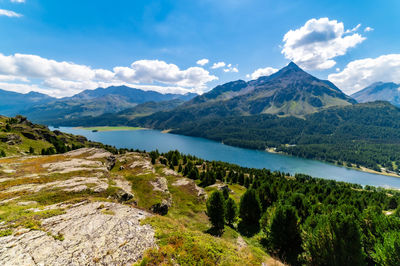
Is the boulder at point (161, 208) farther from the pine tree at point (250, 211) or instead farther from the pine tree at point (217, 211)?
the pine tree at point (250, 211)

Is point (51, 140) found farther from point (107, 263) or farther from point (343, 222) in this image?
point (343, 222)

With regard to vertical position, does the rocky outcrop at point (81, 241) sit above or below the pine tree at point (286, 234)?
above

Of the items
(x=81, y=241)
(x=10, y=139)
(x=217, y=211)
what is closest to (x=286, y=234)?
(x=217, y=211)

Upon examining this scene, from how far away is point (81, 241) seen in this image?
1330 cm

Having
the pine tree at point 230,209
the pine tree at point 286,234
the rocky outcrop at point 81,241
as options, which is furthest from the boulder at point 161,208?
the pine tree at point 286,234

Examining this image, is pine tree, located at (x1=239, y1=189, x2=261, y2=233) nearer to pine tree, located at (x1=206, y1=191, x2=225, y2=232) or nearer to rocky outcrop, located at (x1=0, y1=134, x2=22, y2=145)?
pine tree, located at (x1=206, y1=191, x2=225, y2=232)

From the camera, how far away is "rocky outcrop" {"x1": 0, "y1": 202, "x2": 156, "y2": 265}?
11.1 m

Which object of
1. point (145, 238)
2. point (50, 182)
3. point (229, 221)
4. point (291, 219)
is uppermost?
point (145, 238)

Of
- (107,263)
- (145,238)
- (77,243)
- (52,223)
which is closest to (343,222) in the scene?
(145,238)

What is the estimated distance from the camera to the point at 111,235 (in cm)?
1462

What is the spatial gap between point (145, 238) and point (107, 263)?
356 centimetres

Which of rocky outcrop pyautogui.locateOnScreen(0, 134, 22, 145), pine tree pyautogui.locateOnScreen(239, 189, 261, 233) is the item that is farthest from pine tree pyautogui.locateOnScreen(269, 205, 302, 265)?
rocky outcrop pyautogui.locateOnScreen(0, 134, 22, 145)

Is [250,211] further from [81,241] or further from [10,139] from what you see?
[10,139]

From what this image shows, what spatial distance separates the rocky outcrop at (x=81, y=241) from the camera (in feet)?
36.6
